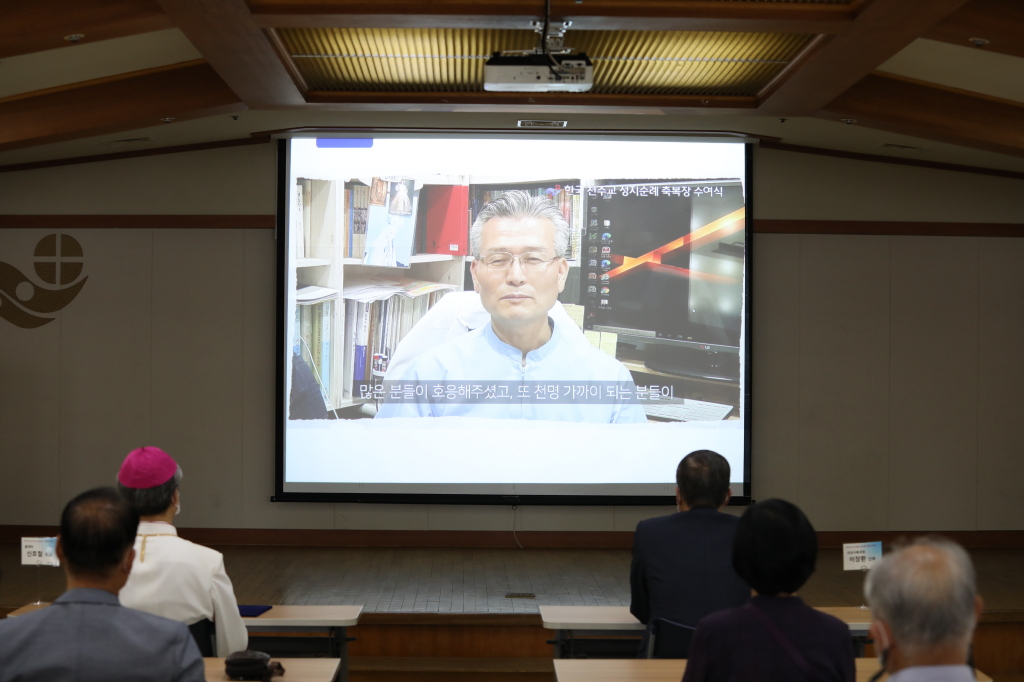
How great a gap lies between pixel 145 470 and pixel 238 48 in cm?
217

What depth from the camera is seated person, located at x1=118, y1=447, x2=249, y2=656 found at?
2.44 metres

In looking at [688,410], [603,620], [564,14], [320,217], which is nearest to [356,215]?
Result: [320,217]

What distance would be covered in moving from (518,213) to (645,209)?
0.97 metres

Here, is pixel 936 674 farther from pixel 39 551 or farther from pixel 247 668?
pixel 39 551

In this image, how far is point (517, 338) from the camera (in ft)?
20.1

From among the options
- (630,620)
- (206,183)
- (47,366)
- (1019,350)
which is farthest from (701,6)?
(47,366)

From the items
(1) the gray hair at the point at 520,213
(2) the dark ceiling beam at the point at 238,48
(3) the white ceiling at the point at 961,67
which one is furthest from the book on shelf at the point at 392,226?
(3) the white ceiling at the point at 961,67

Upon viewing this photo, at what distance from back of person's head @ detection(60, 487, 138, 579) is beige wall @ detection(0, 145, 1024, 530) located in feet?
15.4

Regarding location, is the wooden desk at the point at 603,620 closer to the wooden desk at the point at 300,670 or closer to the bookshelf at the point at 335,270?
the wooden desk at the point at 300,670

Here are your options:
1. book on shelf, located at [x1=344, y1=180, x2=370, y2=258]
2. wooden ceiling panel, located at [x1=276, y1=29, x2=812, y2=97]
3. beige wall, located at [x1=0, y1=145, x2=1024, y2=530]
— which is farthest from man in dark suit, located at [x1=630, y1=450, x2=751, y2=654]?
book on shelf, located at [x1=344, y1=180, x2=370, y2=258]

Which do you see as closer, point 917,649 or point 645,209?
point 917,649

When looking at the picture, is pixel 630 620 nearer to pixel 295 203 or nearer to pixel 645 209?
pixel 645 209

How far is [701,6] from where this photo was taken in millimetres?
3365

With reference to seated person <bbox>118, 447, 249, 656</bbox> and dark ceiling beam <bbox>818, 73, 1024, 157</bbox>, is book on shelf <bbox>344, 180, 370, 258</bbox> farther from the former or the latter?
seated person <bbox>118, 447, 249, 656</bbox>
